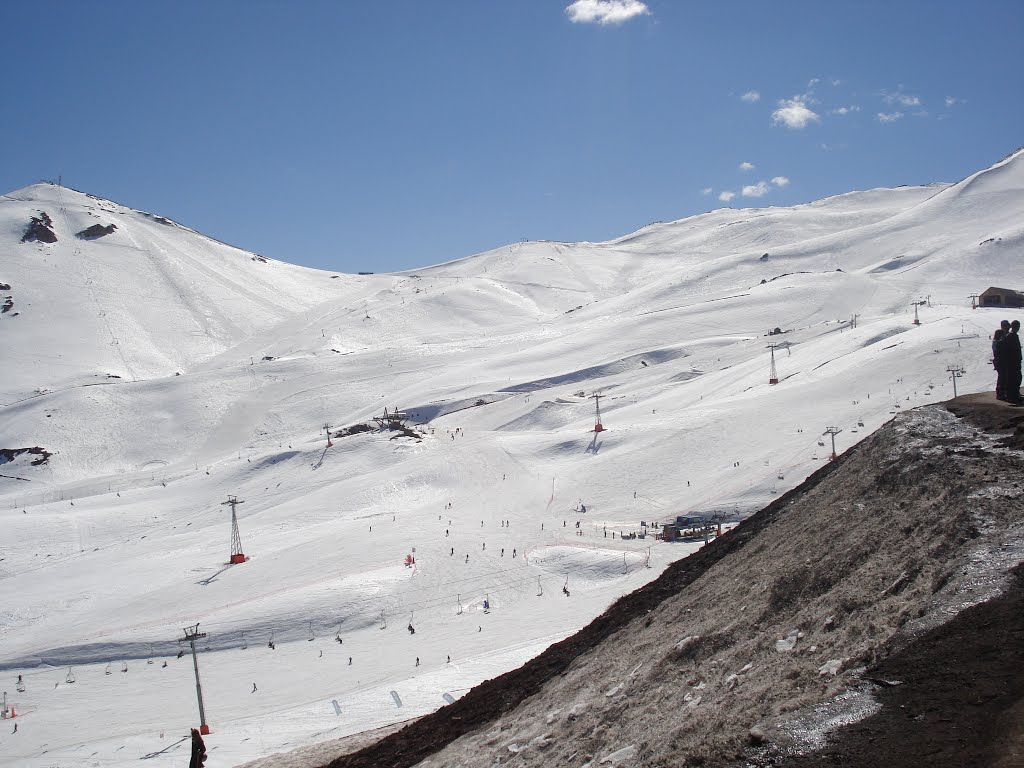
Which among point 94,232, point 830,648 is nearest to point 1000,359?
point 830,648

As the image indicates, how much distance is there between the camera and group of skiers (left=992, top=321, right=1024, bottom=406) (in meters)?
10.8

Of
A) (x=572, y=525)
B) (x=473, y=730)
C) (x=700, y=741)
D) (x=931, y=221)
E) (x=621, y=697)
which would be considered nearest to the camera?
(x=700, y=741)

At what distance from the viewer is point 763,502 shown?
39156 mm

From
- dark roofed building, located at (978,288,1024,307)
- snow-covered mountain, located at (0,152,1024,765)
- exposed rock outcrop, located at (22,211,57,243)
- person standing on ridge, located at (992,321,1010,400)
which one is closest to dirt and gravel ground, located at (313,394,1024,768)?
person standing on ridge, located at (992,321,1010,400)

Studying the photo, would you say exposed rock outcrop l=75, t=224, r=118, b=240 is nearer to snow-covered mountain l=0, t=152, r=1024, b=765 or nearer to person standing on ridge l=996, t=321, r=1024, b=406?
snow-covered mountain l=0, t=152, r=1024, b=765

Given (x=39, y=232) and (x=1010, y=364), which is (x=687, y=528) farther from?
(x=39, y=232)

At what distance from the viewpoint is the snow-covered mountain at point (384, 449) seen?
3234 centimetres

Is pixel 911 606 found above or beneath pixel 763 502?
above

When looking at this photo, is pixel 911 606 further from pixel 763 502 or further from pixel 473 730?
pixel 763 502

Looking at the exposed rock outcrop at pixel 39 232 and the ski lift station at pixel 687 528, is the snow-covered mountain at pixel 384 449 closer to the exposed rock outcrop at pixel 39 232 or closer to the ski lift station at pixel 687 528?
the ski lift station at pixel 687 528

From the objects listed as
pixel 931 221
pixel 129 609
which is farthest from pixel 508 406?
pixel 931 221

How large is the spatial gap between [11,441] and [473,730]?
9103 cm

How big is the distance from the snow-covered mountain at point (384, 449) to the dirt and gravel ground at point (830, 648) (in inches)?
496

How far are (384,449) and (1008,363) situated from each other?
2162 inches
